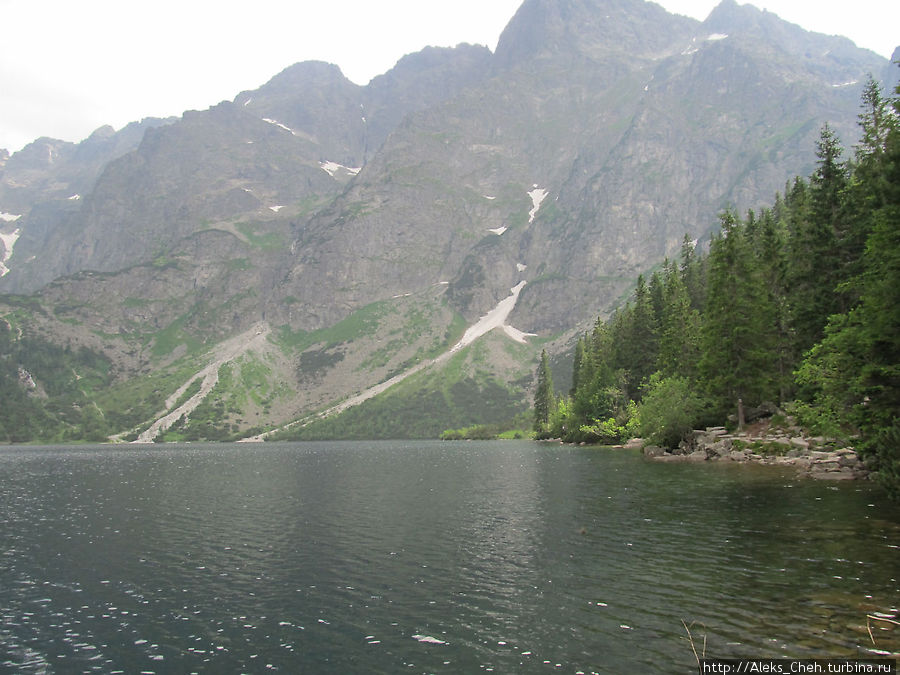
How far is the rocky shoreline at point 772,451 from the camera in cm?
4766

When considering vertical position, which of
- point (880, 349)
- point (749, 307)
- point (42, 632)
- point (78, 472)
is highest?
point (749, 307)

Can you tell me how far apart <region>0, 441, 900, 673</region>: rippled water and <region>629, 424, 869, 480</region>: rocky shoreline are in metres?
3.97

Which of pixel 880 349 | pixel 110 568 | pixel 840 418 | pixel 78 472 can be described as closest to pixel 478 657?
pixel 110 568

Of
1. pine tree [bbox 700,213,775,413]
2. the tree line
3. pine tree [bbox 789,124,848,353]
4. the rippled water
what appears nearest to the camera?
the rippled water

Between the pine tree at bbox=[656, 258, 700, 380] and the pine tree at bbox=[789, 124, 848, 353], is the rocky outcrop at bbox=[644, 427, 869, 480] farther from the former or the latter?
the pine tree at bbox=[656, 258, 700, 380]

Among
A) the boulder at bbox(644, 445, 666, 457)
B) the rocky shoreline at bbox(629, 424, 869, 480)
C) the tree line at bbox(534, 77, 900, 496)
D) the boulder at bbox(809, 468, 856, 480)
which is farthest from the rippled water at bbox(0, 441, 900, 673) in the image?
the boulder at bbox(644, 445, 666, 457)

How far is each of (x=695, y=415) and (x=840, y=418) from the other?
125ft

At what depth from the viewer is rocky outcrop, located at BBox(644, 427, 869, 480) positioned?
47656mm

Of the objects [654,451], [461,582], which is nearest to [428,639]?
[461,582]

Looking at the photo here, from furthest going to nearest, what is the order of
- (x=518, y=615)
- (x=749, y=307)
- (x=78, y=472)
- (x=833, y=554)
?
1. (x=78, y=472)
2. (x=749, y=307)
3. (x=833, y=554)
4. (x=518, y=615)

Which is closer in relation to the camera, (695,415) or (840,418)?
(840,418)

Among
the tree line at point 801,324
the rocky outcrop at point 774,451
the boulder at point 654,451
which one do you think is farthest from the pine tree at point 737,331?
the boulder at point 654,451

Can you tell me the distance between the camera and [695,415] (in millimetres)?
79125

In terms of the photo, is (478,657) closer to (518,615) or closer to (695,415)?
(518,615)
